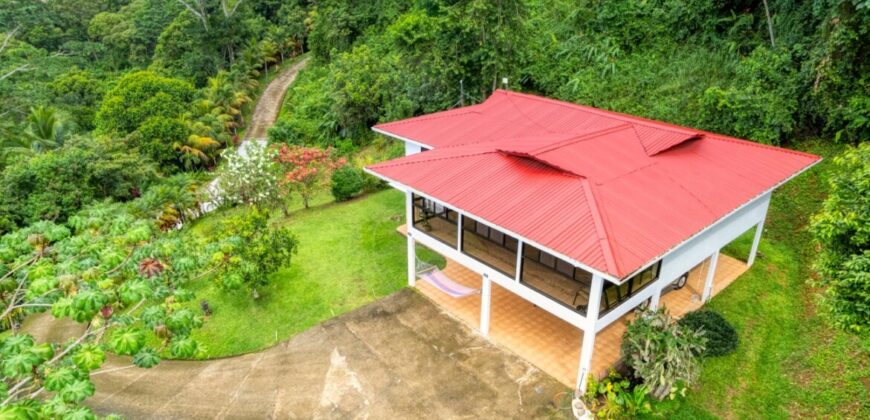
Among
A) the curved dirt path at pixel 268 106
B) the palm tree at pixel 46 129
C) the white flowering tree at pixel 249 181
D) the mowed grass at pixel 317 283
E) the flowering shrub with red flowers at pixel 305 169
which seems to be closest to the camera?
the mowed grass at pixel 317 283

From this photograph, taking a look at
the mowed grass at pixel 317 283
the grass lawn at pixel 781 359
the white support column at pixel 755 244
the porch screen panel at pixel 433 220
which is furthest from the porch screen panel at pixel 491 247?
the white support column at pixel 755 244

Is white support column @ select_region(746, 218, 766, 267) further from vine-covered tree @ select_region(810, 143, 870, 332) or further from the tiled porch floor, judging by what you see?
vine-covered tree @ select_region(810, 143, 870, 332)

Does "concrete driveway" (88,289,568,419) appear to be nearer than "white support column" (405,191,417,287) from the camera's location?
Yes

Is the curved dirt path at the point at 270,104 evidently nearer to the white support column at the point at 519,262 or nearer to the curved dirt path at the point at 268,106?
the curved dirt path at the point at 268,106

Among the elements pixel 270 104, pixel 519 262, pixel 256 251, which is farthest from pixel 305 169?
pixel 270 104

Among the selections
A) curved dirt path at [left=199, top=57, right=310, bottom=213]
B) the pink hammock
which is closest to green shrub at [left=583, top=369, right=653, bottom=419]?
the pink hammock

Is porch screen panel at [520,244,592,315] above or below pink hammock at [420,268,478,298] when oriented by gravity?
above

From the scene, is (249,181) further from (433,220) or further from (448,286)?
(448,286)
